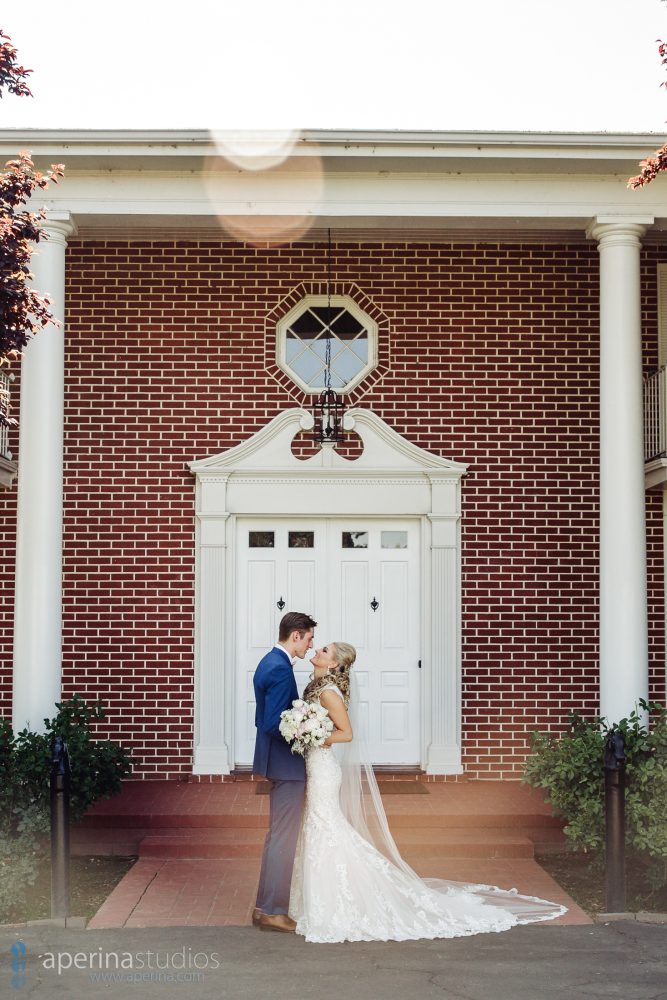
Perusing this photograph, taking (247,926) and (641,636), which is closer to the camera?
(247,926)

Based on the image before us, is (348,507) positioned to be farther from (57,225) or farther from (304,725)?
(304,725)

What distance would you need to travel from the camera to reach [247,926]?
6355 mm

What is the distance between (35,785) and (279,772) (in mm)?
1931

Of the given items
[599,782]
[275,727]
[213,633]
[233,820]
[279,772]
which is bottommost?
[233,820]

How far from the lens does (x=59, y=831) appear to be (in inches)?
254

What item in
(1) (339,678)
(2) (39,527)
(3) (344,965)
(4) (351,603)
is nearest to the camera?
(3) (344,965)

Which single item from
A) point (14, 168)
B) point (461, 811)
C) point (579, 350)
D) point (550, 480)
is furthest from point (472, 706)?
point (14, 168)

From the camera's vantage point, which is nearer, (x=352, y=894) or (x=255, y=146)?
(x=352, y=894)

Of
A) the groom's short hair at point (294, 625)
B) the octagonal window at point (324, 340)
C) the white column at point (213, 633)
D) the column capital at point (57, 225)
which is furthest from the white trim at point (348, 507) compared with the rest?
the groom's short hair at point (294, 625)

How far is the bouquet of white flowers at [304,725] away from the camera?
6293mm

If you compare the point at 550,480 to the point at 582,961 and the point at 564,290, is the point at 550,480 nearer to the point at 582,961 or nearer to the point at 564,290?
the point at 564,290

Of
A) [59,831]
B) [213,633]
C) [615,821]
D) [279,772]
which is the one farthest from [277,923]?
[213,633]

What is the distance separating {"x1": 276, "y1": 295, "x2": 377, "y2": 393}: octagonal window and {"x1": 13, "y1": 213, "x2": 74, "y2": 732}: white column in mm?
2442

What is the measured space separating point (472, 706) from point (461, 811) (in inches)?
59.4
